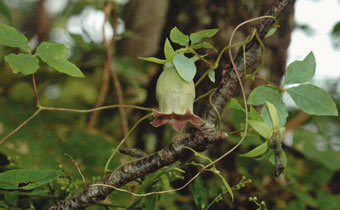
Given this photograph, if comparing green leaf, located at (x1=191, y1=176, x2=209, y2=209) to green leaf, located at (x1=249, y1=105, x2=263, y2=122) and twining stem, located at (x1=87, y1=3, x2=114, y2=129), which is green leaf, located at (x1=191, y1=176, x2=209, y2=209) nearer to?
green leaf, located at (x1=249, y1=105, x2=263, y2=122)

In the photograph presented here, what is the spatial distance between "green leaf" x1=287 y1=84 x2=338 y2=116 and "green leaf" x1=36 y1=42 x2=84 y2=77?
0.34 m

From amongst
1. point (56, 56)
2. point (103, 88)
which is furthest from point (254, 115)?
point (103, 88)

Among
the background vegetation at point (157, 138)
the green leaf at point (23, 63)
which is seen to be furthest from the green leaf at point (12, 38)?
the background vegetation at point (157, 138)

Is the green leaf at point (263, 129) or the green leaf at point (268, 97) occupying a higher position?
the green leaf at point (268, 97)

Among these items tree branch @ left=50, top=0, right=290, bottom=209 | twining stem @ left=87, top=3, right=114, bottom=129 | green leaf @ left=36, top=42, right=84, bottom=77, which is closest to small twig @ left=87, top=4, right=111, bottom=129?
twining stem @ left=87, top=3, right=114, bottom=129

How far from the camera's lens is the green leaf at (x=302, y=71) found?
499 millimetres

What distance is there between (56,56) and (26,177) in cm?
19

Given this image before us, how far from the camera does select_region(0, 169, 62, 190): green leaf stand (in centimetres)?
45

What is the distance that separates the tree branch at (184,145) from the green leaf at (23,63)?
0.19m

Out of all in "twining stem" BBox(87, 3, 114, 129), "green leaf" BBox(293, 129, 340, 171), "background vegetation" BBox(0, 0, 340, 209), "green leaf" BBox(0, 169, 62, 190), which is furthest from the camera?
"twining stem" BBox(87, 3, 114, 129)

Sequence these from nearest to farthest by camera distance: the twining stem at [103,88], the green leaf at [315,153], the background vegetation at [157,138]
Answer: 1. the background vegetation at [157,138]
2. the green leaf at [315,153]
3. the twining stem at [103,88]

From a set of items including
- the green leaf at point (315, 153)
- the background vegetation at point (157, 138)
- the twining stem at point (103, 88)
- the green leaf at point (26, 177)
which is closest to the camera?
the green leaf at point (26, 177)

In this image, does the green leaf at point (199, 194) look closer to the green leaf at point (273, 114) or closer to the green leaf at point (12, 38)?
the green leaf at point (273, 114)

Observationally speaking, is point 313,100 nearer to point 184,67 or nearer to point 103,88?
point 184,67
